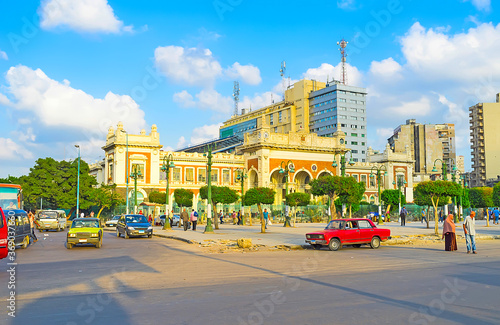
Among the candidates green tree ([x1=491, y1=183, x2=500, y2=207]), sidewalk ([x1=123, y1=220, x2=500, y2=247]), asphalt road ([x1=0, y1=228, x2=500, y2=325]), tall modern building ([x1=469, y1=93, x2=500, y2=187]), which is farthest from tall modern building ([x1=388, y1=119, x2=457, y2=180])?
asphalt road ([x1=0, y1=228, x2=500, y2=325])

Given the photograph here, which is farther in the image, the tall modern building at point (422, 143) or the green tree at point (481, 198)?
the tall modern building at point (422, 143)

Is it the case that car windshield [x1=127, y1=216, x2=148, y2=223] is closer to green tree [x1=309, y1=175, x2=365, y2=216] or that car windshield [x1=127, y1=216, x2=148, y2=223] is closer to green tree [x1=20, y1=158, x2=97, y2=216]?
green tree [x1=309, y1=175, x2=365, y2=216]

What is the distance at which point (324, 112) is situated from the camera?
11156 cm

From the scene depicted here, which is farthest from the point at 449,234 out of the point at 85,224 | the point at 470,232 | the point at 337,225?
the point at 85,224

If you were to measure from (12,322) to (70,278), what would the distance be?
4477mm

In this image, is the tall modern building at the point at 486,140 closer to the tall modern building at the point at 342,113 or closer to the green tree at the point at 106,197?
the tall modern building at the point at 342,113

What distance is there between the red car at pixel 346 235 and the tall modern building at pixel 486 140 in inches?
3775

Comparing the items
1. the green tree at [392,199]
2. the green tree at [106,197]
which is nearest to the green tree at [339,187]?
the green tree at [106,197]

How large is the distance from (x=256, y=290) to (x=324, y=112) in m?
105

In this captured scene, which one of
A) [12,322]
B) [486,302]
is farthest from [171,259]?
[486,302]

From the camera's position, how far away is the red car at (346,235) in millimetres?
18906

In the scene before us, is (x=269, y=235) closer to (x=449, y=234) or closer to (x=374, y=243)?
(x=374, y=243)

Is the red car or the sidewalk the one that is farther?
the sidewalk

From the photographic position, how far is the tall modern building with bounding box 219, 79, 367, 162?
359 feet
